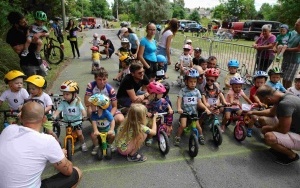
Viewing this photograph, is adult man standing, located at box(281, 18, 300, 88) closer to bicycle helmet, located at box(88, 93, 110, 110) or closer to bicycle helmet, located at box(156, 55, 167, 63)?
bicycle helmet, located at box(156, 55, 167, 63)

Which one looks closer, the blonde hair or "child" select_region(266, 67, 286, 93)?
the blonde hair

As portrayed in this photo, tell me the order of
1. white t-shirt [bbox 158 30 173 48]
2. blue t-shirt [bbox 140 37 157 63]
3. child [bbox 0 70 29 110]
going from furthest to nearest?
1. white t-shirt [bbox 158 30 173 48]
2. blue t-shirt [bbox 140 37 157 63]
3. child [bbox 0 70 29 110]

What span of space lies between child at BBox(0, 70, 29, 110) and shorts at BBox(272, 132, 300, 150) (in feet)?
15.0

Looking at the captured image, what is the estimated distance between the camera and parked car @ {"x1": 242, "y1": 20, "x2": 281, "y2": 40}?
27.6m

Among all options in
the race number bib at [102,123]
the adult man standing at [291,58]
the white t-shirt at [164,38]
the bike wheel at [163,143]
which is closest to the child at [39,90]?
the race number bib at [102,123]

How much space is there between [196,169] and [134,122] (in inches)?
51.0

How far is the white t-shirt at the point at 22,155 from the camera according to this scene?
2369 millimetres

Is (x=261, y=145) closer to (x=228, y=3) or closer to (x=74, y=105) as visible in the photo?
(x=74, y=105)

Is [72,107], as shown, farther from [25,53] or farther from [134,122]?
[25,53]

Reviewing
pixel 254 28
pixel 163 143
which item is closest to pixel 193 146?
pixel 163 143

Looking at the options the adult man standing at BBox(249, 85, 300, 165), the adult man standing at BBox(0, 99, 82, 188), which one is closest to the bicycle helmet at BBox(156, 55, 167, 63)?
the adult man standing at BBox(249, 85, 300, 165)

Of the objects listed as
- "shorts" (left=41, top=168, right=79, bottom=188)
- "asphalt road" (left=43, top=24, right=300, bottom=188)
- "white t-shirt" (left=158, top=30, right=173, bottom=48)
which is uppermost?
"white t-shirt" (left=158, top=30, right=173, bottom=48)

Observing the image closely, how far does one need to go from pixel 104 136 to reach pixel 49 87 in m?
4.95

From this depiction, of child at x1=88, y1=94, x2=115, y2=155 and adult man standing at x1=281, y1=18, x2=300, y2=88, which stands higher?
adult man standing at x1=281, y1=18, x2=300, y2=88
